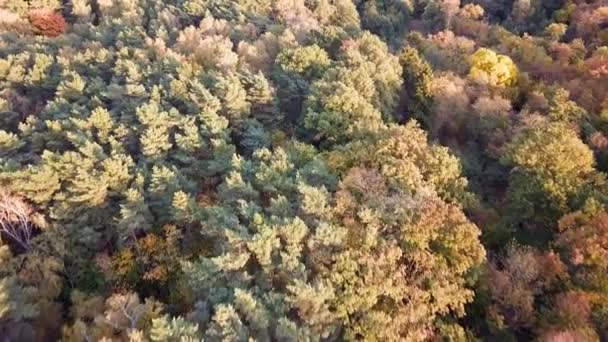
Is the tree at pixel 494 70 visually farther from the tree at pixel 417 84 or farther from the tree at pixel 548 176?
the tree at pixel 548 176

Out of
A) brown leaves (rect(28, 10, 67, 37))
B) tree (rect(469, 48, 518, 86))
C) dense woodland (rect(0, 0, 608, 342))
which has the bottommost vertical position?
brown leaves (rect(28, 10, 67, 37))

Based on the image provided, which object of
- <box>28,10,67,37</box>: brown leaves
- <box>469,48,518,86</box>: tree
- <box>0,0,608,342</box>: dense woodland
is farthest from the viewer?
<box>28,10,67,37</box>: brown leaves

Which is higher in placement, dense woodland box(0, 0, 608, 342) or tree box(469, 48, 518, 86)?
dense woodland box(0, 0, 608, 342)

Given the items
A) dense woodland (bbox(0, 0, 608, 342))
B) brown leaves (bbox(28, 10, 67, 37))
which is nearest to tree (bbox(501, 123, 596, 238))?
dense woodland (bbox(0, 0, 608, 342))

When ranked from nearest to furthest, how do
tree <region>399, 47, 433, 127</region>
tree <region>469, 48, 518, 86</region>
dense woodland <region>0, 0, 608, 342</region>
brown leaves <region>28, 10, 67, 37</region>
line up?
dense woodland <region>0, 0, 608, 342</region> < tree <region>399, 47, 433, 127</region> < tree <region>469, 48, 518, 86</region> < brown leaves <region>28, 10, 67, 37</region>

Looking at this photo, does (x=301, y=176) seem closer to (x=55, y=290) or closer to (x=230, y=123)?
(x=230, y=123)

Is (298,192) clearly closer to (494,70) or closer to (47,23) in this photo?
(494,70)

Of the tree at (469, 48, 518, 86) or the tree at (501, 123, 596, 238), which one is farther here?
the tree at (469, 48, 518, 86)

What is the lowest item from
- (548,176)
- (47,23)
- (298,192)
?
(47,23)

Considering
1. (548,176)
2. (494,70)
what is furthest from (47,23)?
(548,176)

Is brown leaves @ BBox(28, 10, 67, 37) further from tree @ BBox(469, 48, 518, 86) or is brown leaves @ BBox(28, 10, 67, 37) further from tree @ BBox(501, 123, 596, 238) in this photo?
tree @ BBox(501, 123, 596, 238)
